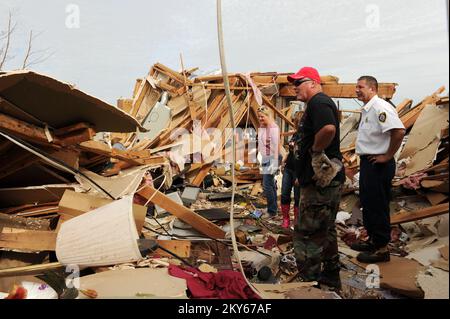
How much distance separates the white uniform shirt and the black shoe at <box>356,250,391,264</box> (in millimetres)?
942

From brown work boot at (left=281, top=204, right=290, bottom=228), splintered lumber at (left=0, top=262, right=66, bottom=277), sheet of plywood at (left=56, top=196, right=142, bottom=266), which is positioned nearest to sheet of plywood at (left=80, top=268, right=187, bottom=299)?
sheet of plywood at (left=56, top=196, right=142, bottom=266)

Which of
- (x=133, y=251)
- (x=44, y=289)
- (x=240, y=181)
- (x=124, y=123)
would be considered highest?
(x=124, y=123)

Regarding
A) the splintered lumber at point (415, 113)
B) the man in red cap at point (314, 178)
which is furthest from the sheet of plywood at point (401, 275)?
the splintered lumber at point (415, 113)

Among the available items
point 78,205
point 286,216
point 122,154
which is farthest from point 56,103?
point 286,216

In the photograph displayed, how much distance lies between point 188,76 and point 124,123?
603 cm

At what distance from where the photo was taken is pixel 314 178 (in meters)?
2.49

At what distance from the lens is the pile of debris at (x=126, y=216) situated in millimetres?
2133

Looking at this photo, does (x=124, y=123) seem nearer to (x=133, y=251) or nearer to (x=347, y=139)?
(x=133, y=251)

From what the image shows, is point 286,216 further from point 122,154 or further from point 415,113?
point 415,113
